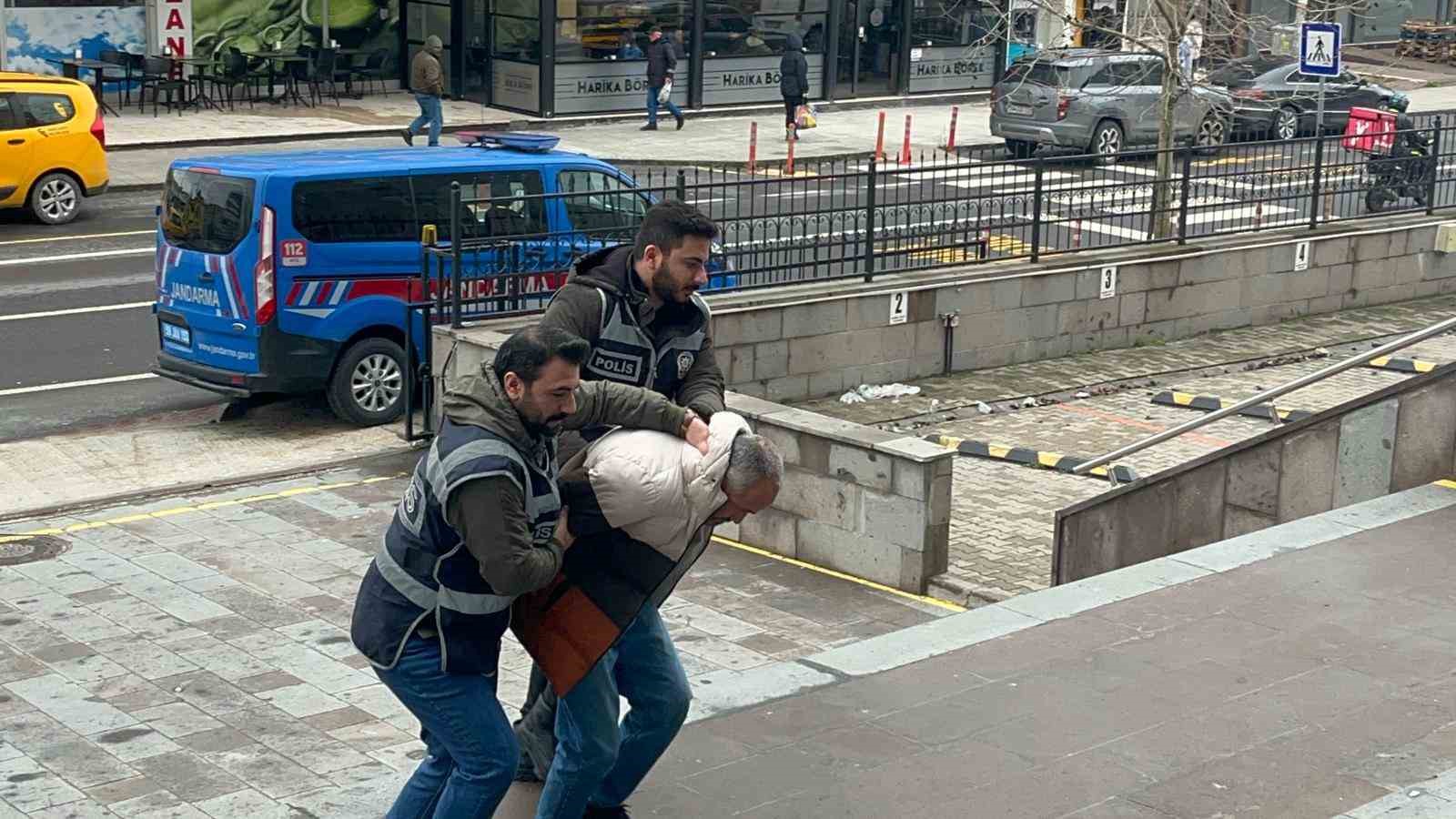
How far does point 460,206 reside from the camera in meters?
12.8

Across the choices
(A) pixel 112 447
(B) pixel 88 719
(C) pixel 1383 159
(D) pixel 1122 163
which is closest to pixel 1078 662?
(B) pixel 88 719

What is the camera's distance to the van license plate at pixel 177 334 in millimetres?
13945

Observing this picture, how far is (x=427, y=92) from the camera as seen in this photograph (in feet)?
90.3

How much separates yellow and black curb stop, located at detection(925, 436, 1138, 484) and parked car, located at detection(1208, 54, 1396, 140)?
19.6 meters

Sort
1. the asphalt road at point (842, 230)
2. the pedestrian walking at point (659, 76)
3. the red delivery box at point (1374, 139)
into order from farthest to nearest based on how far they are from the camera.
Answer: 1. the pedestrian walking at point (659, 76)
2. the red delivery box at point (1374, 139)
3. the asphalt road at point (842, 230)

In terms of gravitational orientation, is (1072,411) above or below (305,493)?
above

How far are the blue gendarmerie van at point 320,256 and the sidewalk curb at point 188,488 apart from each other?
3.04 feet

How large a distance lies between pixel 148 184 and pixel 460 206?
530 inches

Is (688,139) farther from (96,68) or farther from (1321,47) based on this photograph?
(1321,47)

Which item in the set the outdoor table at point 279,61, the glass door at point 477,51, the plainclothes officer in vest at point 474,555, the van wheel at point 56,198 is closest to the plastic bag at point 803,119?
the glass door at point 477,51

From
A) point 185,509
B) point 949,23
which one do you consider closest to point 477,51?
point 949,23

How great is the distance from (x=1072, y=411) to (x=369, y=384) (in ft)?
17.5

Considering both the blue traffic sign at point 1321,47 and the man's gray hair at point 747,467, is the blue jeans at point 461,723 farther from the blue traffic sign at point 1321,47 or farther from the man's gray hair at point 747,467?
the blue traffic sign at point 1321,47

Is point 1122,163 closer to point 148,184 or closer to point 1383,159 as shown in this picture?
point 1383,159
